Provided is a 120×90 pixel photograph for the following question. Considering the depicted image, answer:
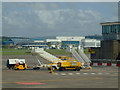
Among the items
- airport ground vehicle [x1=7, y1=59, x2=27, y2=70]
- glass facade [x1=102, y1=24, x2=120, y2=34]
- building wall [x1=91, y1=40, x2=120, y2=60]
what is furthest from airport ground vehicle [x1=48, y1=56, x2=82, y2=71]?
glass facade [x1=102, y1=24, x2=120, y2=34]

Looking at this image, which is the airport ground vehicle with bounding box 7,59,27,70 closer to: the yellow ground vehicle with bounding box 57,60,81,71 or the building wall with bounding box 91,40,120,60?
the yellow ground vehicle with bounding box 57,60,81,71

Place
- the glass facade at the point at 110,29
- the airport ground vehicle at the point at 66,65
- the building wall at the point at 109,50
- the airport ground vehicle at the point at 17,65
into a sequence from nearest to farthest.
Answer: the airport ground vehicle at the point at 66,65, the airport ground vehicle at the point at 17,65, the building wall at the point at 109,50, the glass facade at the point at 110,29

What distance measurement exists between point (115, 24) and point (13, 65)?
24289 millimetres

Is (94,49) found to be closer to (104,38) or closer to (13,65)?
(104,38)

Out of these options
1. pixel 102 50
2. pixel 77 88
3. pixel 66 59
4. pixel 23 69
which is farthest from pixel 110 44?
pixel 77 88

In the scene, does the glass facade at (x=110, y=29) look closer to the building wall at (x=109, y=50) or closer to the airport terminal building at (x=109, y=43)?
the airport terminal building at (x=109, y=43)

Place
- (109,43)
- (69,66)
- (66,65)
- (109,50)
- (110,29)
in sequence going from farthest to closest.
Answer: (110,29) < (109,43) < (109,50) < (69,66) < (66,65)

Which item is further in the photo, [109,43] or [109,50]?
[109,43]

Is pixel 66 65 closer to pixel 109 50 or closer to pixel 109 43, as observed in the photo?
pixel 109 50

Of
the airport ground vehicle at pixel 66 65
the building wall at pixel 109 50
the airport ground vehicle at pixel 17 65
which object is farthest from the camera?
the building wall at pixel 109 50

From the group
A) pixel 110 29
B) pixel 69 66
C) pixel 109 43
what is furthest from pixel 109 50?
pixel 69 66

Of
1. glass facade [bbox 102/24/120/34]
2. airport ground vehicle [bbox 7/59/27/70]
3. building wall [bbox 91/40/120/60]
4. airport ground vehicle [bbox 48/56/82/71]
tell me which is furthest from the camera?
glass facade [bbox 102/24/120/34]

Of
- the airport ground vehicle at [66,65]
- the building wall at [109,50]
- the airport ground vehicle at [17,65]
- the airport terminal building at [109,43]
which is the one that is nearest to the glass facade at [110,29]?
the airport terminal building at [109,43]

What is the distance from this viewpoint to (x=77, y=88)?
27719mm
